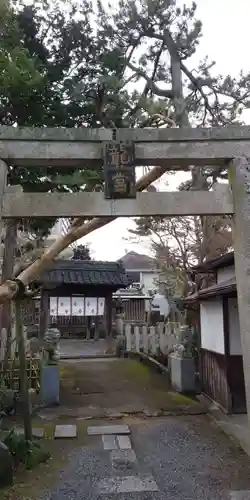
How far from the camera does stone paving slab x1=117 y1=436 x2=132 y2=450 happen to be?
21.2ft

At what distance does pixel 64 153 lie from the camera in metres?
5.27

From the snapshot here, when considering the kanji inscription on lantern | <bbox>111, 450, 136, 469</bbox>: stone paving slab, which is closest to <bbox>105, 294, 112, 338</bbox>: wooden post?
<bbox>111, 450, 136, 469</bbox>: stone paving slab

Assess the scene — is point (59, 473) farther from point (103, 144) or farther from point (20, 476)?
point (103, 144)

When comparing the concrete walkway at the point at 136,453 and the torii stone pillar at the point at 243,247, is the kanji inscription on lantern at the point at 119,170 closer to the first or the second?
the torii stone pillar at the point at 243,247

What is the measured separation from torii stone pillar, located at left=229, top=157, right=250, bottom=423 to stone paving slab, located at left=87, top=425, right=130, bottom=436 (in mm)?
3014

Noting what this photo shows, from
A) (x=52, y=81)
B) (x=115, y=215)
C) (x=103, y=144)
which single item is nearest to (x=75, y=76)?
(x=52, y=81)

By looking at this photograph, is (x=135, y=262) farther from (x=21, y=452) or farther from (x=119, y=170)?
(x=119, y=170)

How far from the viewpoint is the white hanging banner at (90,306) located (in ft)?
62.1

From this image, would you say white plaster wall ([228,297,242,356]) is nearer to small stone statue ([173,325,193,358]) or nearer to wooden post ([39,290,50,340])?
small stone statue ([173,325,193,358])

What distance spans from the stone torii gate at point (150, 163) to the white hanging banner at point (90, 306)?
14.0 m

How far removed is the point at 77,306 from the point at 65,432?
11696mm

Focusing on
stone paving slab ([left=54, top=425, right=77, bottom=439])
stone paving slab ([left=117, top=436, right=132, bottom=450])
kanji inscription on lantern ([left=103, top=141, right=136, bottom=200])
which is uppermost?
kanji inscription on lantern ([left=103, top=141, right=136, bottom=200])

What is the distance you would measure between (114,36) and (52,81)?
266 centimetres

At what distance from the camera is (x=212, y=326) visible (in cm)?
1007
